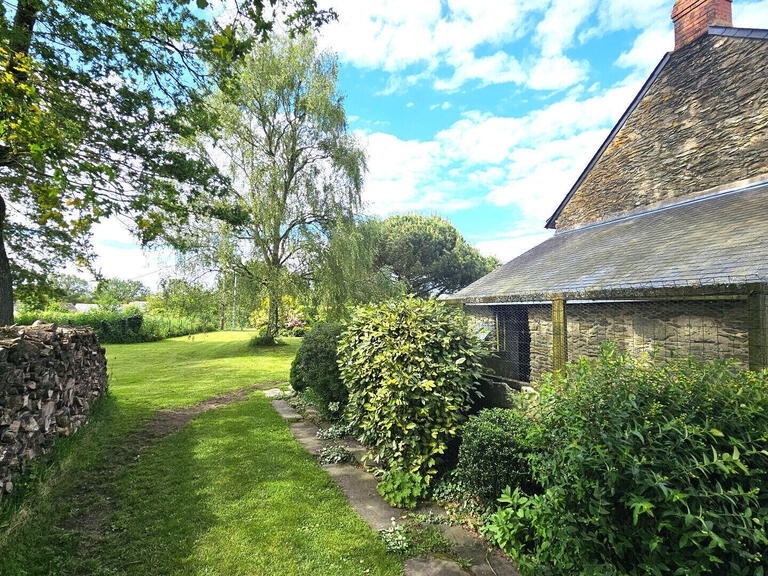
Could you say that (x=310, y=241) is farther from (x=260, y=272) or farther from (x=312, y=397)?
(x=312, y=397)

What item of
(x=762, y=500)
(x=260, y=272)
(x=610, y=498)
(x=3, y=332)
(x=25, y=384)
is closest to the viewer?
(x=762, y=500)

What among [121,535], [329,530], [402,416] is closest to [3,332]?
[121,535]

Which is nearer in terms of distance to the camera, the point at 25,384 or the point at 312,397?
the point at 25,384

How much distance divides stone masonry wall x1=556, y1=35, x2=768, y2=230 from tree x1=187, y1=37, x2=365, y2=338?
10.6m

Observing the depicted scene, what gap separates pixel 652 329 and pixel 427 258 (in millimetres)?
26093

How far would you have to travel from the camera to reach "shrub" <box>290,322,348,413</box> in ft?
20.2

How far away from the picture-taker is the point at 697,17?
945 cm

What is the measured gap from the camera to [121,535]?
9.97 ft

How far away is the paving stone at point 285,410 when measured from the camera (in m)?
6.69

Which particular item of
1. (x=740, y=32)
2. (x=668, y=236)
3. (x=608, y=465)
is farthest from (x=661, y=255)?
(x=740, y=32)

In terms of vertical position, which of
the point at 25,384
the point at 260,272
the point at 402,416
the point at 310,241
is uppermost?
the point at 310,241

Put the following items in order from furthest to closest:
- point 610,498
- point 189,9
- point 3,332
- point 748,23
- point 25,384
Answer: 1. point 748,23
2. point 189,9
3. point 3,332
4. point 25,384
5. point 610,498

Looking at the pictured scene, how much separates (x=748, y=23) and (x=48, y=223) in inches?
705

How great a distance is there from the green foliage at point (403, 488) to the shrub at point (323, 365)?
7.85 feet
